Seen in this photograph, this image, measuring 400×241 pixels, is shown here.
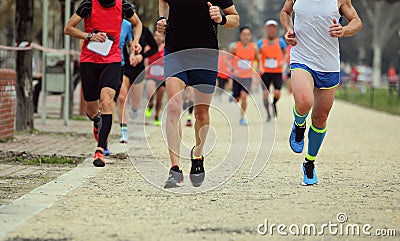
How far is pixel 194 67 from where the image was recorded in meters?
8.04

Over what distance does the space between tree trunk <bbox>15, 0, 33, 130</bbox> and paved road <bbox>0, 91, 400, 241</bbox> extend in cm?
373

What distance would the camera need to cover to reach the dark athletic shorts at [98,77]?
31.7 ft

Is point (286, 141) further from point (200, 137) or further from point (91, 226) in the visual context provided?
point (91, 226)

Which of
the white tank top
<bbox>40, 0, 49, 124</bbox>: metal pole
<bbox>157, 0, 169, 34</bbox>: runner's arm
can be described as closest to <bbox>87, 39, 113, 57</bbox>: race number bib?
<bbox>157, 0, 169, 34</bbox>: runner's arm

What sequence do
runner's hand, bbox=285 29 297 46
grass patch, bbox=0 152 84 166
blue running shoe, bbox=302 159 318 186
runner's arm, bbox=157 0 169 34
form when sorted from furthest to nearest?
grass patch, bbox=0 152 84 166 → blue running shoe, bbox=302 159 318 186 → runner's hand, bbox=285 29 297 46 → runner's arm, bbox=157 0 169 34

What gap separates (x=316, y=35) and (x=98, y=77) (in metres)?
2.71

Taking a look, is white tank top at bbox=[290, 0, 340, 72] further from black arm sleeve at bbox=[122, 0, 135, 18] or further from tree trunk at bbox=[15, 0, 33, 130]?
tree trunk at bbox=[15, 0, 33, 130]

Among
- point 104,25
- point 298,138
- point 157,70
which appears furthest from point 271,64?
point 298,138

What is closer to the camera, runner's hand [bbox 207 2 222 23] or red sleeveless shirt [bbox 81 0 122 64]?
runner's hand [bbox 207 2 222 23]

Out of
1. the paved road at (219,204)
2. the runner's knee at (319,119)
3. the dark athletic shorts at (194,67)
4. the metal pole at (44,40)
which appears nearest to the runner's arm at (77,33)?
the paved road at (219,204)

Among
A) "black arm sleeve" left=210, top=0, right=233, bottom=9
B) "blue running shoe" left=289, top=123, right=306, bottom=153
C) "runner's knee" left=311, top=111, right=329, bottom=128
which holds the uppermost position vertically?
"black arm sleeve" left=210, top=0, right=233, bottom=9

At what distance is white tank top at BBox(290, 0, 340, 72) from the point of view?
816 cm

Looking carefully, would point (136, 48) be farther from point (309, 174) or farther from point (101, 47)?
point (309, 174)

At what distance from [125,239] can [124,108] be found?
6.62 metres
